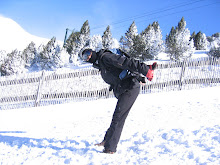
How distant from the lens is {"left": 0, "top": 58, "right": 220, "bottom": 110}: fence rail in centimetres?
896

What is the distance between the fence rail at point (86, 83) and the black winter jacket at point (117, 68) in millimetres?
6469

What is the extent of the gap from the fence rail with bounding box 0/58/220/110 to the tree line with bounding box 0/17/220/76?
21.9 meters

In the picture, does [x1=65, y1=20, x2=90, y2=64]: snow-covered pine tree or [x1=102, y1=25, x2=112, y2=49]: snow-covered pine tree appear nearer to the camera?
[x1=102, y1=25, x2=112, y2=49]: snow-covered pine tree

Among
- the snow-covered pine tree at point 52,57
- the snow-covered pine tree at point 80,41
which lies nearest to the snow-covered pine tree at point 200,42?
the snow-covered pine tree at point 80,41

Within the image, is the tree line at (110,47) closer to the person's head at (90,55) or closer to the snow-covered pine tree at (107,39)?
the snow-covered pine tree at (107,39)

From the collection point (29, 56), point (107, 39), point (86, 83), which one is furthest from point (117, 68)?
point (29, 56)

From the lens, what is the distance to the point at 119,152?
104 inches

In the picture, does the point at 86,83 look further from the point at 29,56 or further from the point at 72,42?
Result: the point at 29,56

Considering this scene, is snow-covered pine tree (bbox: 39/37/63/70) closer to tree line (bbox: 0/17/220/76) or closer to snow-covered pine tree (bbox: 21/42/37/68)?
tree line (bbox: 0/17/220/76)

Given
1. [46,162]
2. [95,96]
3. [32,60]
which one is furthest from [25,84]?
[32,60]

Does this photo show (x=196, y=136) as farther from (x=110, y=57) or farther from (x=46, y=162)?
(x=46, y=162)

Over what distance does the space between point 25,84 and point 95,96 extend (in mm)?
3772

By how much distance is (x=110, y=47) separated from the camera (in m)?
50.8

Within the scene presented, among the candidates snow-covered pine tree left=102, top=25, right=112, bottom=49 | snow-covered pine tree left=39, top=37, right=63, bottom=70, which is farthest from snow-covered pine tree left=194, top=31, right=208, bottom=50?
snow-covered pine tree left=39, top=37, right=63, bottom=70
